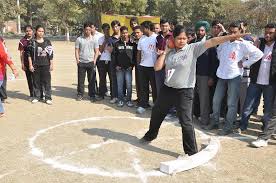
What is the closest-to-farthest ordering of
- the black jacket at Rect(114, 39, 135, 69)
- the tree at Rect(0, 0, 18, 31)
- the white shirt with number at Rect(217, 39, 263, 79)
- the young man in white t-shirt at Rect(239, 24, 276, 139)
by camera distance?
the young man in white t-shirt at Rect(239, 24, 276, 139)
the white shirt with number at Rect(217, 39, 263, 79)
the black jacket at Rect(114, 39, 135, 69)
the tree at Rect(0, 0, 18, 31)

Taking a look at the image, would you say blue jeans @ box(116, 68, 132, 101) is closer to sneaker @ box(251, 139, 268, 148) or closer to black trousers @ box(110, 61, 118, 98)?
black trousers @ box(110, 61, 118, 98)

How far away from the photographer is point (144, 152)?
6188 mm

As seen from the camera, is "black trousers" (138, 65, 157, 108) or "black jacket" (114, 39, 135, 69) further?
"black jacket" (114, 39, 135, 69)

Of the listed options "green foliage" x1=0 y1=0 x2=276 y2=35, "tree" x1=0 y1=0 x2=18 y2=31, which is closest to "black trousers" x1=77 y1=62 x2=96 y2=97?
"green foliage" x1=0 y1=0 x2=276 y2=35

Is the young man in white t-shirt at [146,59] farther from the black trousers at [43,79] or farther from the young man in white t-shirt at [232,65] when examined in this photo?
the black trousers at [43,79]

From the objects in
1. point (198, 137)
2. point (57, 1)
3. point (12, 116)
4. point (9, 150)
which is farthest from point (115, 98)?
point (57, 1)

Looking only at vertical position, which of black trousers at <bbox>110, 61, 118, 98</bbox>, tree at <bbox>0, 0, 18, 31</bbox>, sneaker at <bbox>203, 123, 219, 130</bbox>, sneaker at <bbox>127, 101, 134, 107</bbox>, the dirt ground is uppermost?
tree at <bbox>0, 0, 18, 31</bbox>

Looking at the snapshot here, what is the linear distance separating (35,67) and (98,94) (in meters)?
1.88

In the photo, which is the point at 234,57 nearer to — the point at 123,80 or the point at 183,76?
the point at 183,76

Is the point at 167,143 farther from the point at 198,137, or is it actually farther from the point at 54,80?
the point at 54,80

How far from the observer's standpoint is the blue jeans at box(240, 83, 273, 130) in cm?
679

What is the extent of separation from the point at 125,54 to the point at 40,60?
7.25 feet

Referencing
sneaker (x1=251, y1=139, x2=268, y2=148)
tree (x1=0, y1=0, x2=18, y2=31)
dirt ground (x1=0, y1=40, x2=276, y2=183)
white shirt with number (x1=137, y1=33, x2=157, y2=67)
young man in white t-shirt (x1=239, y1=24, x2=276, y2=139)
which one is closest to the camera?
dirt ground (x1=0, y1=40, x2=276, y2=183)

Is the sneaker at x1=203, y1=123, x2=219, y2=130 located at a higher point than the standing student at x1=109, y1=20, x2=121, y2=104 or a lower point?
lower
